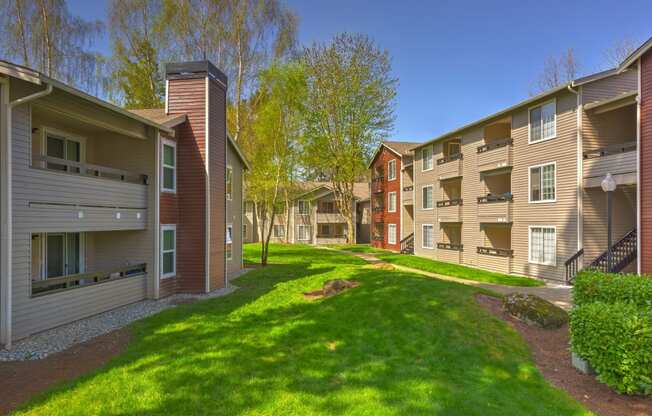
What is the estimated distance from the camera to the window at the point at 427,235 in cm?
2644

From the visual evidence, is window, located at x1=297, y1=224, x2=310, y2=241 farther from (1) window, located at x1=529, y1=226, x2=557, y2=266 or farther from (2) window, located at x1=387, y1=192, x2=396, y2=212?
(1) window, located at x1=529, y1=226, x2=557, y2=266

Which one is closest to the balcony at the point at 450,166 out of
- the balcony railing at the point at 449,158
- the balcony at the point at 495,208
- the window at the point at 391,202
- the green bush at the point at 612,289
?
the balcony railing at the point at 449,158

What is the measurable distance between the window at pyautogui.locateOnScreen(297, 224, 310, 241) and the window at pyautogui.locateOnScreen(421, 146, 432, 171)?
18.7 m

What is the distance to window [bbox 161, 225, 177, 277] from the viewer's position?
1228 centimetres

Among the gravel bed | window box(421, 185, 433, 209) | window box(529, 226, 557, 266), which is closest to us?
the gravel bed

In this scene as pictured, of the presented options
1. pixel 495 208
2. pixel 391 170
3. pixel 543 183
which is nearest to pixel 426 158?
pixel 391 170

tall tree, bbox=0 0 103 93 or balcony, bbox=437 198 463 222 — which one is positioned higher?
tall tree, bbox=0 0 103 93

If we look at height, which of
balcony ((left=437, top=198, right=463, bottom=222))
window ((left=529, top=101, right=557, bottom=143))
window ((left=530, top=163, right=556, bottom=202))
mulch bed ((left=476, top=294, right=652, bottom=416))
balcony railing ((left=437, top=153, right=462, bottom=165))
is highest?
window ((left=529, top=101, right=557, bottom=143))

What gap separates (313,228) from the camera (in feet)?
140

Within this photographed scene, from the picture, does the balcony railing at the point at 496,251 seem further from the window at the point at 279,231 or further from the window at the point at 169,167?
the window at the point at 279,231

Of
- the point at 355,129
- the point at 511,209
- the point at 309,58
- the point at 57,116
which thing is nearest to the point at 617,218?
the point at 511,209

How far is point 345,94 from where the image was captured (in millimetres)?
32938

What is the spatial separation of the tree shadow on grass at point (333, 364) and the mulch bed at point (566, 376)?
11.5 inches

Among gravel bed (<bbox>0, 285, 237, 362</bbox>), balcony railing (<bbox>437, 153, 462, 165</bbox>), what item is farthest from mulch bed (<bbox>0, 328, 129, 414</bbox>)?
balcony railing (<bbox>437, 153, 462, 165</bbox>)
